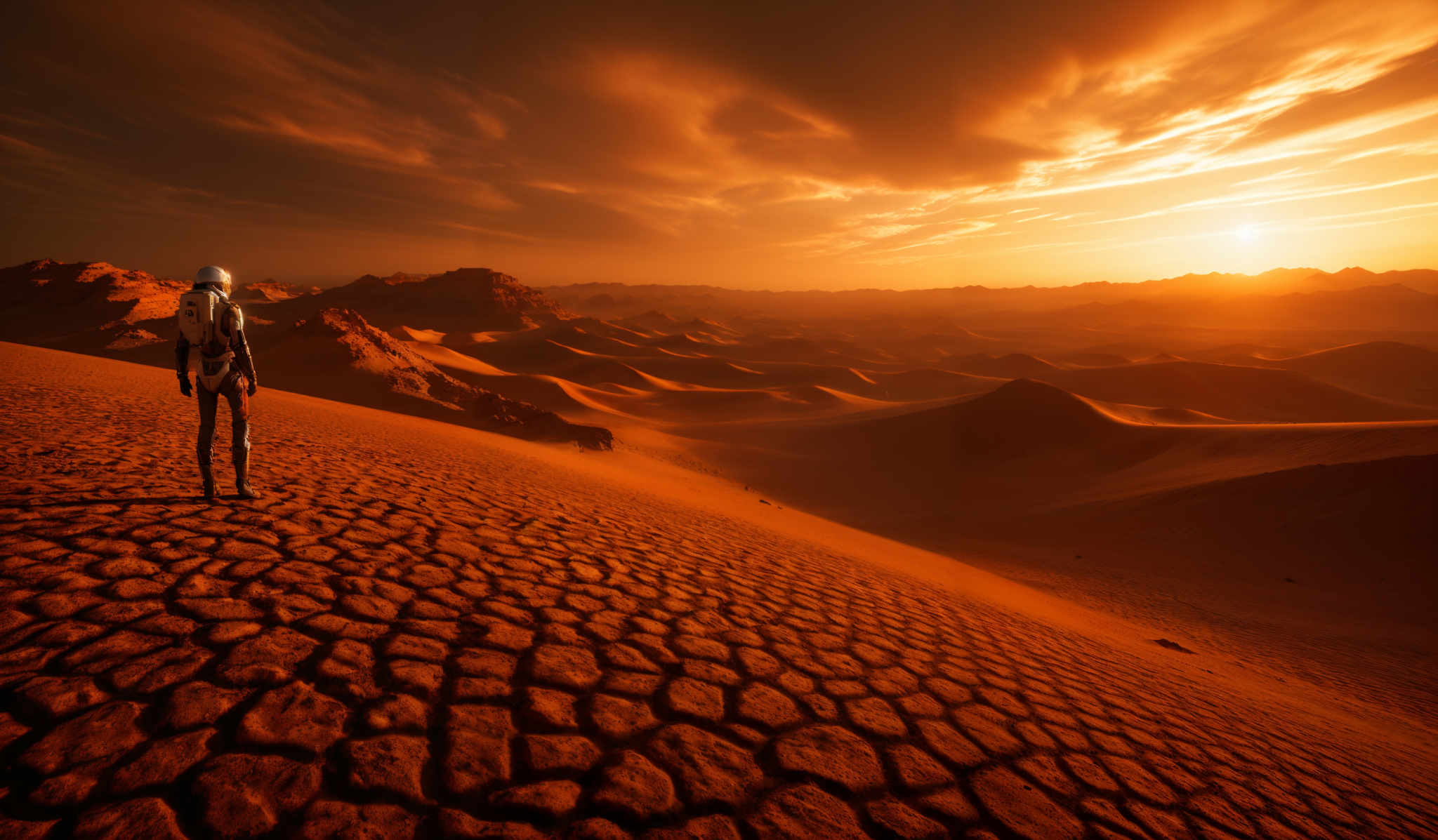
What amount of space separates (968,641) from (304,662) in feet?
11.9

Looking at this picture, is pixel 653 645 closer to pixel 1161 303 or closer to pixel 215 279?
pixel 215 279

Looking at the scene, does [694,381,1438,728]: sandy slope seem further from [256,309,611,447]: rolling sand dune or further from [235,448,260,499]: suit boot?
[235,448,260,499]: suit boot

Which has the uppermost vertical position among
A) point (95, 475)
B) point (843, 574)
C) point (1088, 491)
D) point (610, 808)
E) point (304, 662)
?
point (95, 475)

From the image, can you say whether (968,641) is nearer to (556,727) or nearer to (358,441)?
(556,727)

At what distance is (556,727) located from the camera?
202 centimetres

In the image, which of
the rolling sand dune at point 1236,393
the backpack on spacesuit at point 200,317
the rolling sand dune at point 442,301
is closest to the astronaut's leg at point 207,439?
the backpack on spacesuit at point 200,317

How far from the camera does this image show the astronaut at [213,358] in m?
3.56

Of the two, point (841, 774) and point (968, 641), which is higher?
point (841, 774)

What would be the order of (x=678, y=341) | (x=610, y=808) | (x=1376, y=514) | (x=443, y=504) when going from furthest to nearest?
(x=678, y=341) → (x=1376, y=514) → (x=443, y=504) → (x=610, y=808)

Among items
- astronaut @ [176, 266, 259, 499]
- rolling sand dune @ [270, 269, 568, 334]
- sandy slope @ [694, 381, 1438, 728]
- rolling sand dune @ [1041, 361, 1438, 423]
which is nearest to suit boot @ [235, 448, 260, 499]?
astronaut @ [176, 266, 259, 499]

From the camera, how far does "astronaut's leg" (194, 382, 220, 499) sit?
12.0ft

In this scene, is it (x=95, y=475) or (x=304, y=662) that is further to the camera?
(x=95, y=475)

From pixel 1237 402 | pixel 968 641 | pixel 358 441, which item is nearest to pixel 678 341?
pixel 1237 402

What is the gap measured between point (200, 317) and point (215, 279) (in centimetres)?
36
